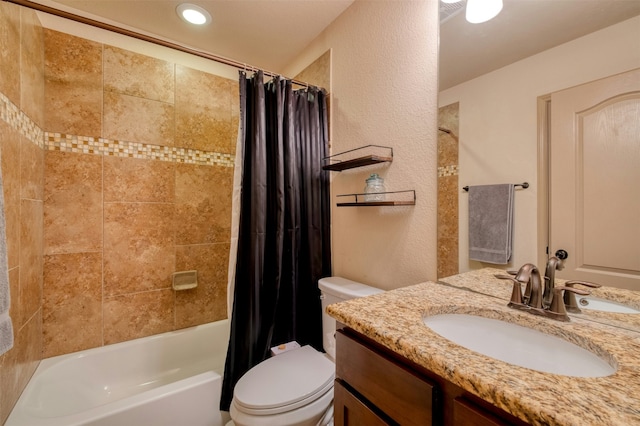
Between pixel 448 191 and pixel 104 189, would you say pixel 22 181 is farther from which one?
pixel 448 191

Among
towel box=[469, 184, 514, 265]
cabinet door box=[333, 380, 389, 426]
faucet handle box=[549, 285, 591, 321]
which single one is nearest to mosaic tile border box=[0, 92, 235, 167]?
cabinet door box=[333, 380, 389, 426]

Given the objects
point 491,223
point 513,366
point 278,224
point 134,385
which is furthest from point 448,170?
point 134,385

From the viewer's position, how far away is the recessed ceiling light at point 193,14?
5.23 feet

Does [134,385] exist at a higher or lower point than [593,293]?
lower

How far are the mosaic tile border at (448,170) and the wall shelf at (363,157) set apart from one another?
0.90ft

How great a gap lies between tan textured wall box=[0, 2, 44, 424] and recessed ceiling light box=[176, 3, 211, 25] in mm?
723

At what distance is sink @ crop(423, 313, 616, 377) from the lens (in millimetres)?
613

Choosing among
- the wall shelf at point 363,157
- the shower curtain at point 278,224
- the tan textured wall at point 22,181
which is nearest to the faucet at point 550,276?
the wall shelf at point 363,157

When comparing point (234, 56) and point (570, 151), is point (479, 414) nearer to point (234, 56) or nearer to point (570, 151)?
point (570, 151)

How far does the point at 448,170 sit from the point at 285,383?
1148 millimetres

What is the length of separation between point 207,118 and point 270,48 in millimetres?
715

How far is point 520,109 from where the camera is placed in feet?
2.89

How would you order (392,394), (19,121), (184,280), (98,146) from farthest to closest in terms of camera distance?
(184,280), (98,146), (19,121), (392,394)

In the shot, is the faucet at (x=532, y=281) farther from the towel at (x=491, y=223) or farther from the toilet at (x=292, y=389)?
the toilet at (x=292, y=389)
